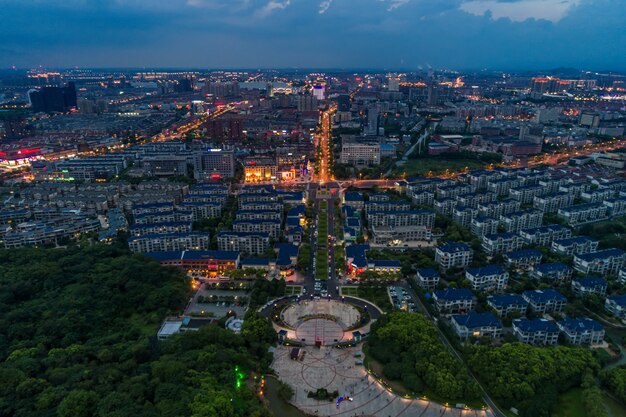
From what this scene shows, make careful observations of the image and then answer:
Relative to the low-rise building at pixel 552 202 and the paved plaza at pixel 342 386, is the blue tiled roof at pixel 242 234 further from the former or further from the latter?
the low-rise building at pixel 552 202

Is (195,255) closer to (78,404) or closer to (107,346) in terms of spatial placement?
(107,346)

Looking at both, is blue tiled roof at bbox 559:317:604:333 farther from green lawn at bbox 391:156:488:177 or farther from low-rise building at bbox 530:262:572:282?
green lawn at bbox 391:156:488:177

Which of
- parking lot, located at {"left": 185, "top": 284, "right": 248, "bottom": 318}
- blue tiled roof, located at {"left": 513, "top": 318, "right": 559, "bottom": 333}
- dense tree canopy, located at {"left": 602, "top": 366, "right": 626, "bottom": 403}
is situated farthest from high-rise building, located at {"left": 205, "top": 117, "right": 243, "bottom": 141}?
dense tree canopy, located at {"left": 602, "top": 366, "right": 626, "bottom": 403}

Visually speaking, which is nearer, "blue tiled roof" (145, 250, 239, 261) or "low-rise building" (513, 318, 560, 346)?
"low-rise building" (513, 318, 560, 346)

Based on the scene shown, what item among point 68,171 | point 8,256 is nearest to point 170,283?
point 8,256

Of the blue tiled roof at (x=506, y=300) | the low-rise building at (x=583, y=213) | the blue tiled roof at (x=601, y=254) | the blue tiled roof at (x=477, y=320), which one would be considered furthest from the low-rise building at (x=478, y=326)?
the low-rise building at (x=583, y=213)
